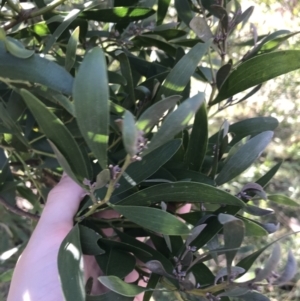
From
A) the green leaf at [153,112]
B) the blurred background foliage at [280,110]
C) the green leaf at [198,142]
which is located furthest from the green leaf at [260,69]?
the blurred background foliage at [280,110]

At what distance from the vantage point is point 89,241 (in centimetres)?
38

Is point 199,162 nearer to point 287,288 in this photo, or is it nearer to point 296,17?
point 287,288

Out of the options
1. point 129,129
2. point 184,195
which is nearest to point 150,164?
point 184,195

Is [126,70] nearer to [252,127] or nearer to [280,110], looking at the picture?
[252,127]

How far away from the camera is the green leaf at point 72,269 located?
1.06ft

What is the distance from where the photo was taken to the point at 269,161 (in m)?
1.41

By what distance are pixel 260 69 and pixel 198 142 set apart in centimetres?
9

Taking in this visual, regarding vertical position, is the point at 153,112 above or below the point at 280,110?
above

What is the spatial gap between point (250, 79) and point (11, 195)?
0.37 meters

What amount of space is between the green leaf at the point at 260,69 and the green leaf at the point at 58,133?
17 centimetres

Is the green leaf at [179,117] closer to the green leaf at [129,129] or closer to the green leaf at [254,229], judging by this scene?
the green leaf at [129,129]

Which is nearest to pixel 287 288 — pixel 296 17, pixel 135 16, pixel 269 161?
pixel 269 161

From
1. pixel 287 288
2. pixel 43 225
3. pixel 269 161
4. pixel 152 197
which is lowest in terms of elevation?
pixel 287 288

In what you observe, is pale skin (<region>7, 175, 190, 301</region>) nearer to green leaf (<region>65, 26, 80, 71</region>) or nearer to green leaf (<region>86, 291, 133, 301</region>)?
green leaf (<region>86, 291, 133, 301</region>)
